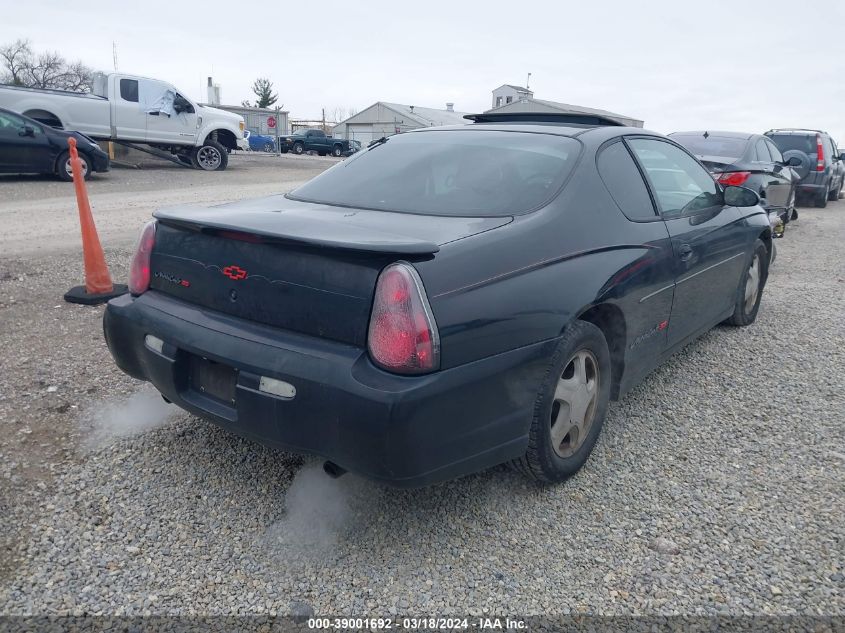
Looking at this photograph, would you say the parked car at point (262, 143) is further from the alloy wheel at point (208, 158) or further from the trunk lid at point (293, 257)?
the trunk lid at point (293, 257)

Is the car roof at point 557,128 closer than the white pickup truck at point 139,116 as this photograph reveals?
Yes

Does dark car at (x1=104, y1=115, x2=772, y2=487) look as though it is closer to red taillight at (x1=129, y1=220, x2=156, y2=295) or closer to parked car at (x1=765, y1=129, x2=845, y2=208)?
red taillight at (x1=129, y1=220, x2=156, y2=295)

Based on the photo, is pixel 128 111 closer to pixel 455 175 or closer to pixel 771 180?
pixel 771 180

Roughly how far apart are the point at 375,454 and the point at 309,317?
526 millimetres

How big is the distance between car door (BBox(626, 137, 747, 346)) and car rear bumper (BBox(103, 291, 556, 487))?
1439 mm

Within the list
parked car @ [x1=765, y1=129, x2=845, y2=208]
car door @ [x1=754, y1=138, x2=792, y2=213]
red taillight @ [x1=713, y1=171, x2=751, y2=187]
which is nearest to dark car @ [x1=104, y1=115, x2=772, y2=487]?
red taillight @ [x1=713, y1=171, x2=751, y2=187]

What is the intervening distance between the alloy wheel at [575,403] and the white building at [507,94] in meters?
56.2

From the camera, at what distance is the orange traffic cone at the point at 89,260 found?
16.3 ft

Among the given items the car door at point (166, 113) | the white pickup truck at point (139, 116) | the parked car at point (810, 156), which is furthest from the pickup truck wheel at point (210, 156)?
the parked car at point (810, 156)

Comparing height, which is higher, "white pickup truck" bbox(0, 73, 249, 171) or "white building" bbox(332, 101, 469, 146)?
"white building" bbox(332, 101, 469, 146)

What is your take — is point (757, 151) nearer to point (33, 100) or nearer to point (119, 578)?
point (119, 578)

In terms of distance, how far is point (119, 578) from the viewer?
86.7 inches

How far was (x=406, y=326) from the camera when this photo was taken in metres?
2.08

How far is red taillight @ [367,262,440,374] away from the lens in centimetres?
208
